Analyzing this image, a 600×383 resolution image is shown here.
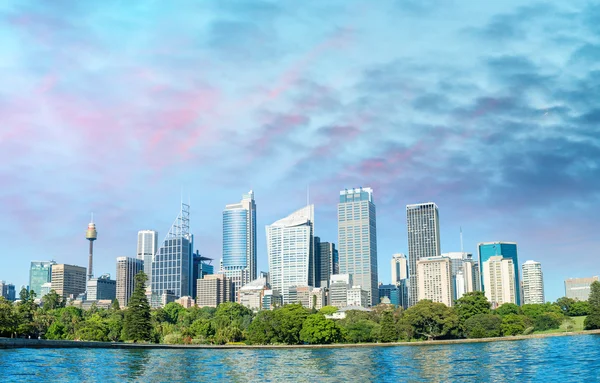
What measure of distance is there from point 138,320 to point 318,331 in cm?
4191

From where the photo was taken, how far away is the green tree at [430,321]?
170m

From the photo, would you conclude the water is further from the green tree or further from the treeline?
the green tree

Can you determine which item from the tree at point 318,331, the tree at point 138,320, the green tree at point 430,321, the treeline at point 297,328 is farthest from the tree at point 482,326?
the tree at point 138,320

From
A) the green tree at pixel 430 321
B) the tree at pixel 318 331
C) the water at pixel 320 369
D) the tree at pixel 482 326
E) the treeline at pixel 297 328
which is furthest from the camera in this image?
the green tree at pixel 430 321

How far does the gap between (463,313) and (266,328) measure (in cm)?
5470

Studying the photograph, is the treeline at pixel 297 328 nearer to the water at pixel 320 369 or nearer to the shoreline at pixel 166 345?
the shoreline at pixel 166 345

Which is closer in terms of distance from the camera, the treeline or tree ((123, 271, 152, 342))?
tree ((123, 271, 152, 342))

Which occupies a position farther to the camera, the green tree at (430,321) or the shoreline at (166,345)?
the green tree at (430,321)

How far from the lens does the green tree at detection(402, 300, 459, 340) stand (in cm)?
17025

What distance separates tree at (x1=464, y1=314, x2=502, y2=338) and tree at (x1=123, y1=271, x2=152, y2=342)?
7927cm

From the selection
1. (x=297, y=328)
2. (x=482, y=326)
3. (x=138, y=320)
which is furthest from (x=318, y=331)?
(x=482, y=326)

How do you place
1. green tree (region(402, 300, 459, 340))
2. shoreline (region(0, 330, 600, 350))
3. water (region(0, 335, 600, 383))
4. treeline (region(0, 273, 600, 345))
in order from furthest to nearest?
1. green tree (region(402, 300, 459, 340))
2. treeline (region(0, 273, 600, 345))
3. shoreline (region(0, 330, 600, 350))
4. water (region(0, 335, 600, 383))

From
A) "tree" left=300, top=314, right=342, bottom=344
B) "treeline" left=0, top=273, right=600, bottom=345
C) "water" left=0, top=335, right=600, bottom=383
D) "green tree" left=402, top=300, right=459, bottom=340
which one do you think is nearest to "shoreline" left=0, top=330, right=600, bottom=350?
"tree" left=300, top=314, right=342, bottom=344

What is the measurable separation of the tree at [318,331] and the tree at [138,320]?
36.4 meters
